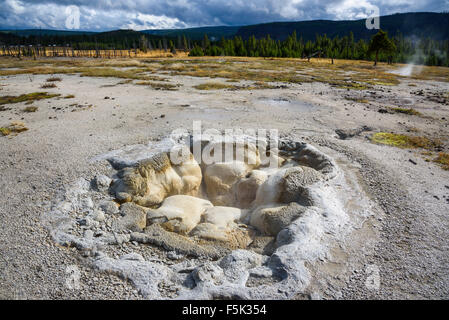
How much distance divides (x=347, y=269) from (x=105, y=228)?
6.16 meters

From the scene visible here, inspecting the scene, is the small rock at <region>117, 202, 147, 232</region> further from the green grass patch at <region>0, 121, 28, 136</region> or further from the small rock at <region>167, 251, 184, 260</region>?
the green grass patch at <region>0, 121, 28, 136</region>

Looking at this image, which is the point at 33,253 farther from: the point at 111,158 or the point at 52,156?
the point at 52,156

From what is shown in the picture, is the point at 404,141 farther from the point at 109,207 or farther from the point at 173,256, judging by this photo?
the point at 109,207

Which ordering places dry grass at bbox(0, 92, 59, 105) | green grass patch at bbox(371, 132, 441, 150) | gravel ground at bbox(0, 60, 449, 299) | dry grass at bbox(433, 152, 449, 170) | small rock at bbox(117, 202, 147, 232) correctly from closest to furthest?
gravel ground at bbox(0, 60, 449, 299) → small rock at bbox(117, 202, 147, 232) → dry grass at bbox(433, 152, 449, 170) → green grass patch at bbox(371, 132, 441, 150) → dry grass at bbox(0, 92, 59, 105)

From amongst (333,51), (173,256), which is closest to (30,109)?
(173,256)

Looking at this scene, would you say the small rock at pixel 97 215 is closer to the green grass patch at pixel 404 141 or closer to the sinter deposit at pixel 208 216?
the sinter deposit at pixel 208 216

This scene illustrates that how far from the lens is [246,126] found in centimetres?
1573

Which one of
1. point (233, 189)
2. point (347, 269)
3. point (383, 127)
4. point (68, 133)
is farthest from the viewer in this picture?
Result: point (383, 127)

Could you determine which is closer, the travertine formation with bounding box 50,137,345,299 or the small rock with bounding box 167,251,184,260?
the travertine formation with bounding box 50,137,345,299

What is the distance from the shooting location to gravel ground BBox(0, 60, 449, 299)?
5816mm

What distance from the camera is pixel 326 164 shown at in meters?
10.8

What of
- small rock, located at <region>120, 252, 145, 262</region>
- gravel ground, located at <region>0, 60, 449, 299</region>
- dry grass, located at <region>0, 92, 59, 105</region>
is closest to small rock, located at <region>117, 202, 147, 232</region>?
small rock, located at <region>120, 252, 145, 262</region>

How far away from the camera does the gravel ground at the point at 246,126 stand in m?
5.82
